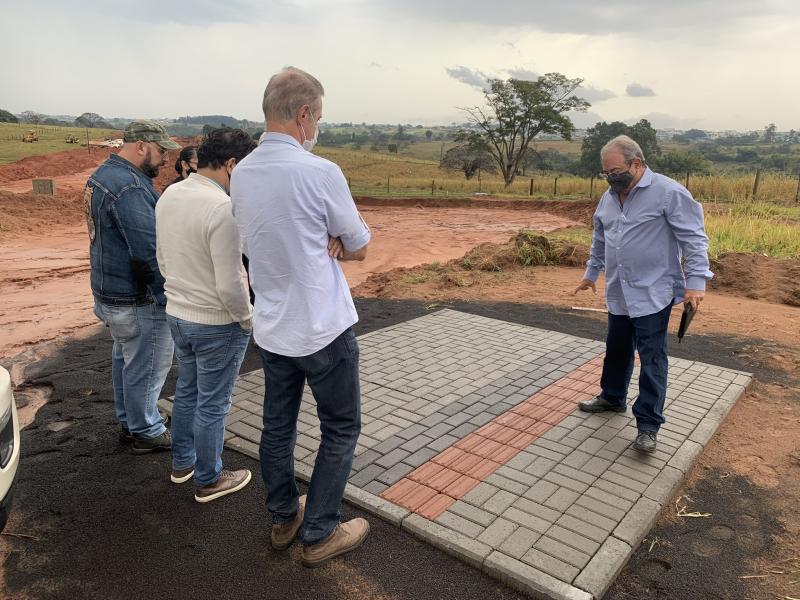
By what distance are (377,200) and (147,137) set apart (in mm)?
20923

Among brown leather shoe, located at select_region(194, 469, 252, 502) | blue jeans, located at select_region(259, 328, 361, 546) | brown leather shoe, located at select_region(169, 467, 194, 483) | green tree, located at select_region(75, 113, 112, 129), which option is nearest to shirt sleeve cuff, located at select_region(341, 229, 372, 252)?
blue jeans, located at select_region(259, 328, 361, 546)

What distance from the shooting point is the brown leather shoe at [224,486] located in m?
3.45

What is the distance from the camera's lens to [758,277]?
922 centimetres

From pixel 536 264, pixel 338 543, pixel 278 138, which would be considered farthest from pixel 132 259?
pixel 536 264

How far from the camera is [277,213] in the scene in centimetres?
235

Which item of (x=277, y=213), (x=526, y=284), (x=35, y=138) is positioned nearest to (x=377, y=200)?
(x=526, y=284)

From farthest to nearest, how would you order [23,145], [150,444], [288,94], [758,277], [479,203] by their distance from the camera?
1. [23,145]
2. [479,203]
3. [758,277]
4. [150,444]
5. [288,94]

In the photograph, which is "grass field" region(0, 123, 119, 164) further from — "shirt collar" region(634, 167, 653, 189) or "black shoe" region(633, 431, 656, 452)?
"black shoe" region(633, 431, 656, 452)

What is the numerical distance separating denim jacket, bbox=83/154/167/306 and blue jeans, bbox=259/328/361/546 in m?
1.36

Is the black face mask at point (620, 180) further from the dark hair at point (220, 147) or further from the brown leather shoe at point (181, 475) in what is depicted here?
the brown leather shoe at point (181, 475)

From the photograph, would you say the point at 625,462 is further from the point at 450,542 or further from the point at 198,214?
the point at 198,214

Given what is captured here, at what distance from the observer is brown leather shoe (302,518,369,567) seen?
2.90 meters

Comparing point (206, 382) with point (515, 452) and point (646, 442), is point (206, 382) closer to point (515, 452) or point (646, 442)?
point (515, 452)

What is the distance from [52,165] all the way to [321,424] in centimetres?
3381
